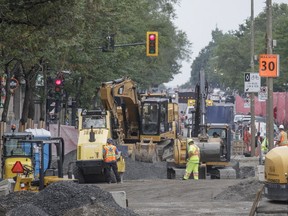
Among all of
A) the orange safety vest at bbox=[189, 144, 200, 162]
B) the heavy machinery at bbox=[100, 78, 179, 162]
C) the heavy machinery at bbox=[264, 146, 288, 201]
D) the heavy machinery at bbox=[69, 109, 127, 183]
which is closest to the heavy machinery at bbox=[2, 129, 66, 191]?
the heavy machinery at bbox=[264, 146, 288, 201]

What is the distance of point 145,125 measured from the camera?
148 feet

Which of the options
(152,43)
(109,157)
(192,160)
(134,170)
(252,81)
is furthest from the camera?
(252,81)

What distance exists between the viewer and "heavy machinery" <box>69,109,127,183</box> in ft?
107

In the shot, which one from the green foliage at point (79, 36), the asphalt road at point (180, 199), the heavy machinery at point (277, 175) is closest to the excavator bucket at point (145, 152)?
the green foliage at point (79, 36)

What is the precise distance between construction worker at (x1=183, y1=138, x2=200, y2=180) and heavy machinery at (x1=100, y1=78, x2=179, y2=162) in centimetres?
653

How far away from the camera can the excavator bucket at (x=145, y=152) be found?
42750 mm

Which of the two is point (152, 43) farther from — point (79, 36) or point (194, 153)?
point (194, 153)

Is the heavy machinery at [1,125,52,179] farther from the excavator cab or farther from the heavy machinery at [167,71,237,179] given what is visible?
the excavator cab

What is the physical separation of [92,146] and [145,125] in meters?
12.3

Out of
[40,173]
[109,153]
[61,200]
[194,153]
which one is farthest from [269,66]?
[61,200]

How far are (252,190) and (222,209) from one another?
4629 millimetres

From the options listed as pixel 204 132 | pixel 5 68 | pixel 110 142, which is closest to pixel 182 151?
pixel 204 132

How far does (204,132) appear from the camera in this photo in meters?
37.1

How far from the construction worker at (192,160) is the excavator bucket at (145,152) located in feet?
26.7
